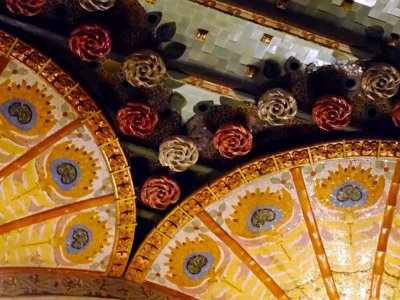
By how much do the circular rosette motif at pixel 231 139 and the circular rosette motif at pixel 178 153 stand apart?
0.19 m

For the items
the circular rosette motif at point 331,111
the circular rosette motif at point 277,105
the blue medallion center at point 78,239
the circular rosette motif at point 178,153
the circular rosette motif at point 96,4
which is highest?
the circular rosette motif at point 331,111

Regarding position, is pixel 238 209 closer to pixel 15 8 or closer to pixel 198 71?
pixel 198 71

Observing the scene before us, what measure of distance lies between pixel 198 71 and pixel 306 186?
126cm

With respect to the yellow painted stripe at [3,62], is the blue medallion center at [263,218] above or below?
above

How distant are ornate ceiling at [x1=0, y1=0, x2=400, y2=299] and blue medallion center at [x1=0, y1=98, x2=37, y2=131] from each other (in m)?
0.01

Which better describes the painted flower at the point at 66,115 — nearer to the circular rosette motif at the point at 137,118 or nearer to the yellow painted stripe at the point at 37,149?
the yellow painted stripe at the point at 37,149

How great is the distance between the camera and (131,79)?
579 cm

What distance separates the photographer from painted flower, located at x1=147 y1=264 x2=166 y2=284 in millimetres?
6523

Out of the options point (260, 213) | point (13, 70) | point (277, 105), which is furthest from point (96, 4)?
point (260, 213)

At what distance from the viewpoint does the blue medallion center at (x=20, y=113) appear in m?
5.94

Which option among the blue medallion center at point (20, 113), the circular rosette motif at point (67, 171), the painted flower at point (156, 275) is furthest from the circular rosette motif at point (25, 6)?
the painted flower at point (156, 275)

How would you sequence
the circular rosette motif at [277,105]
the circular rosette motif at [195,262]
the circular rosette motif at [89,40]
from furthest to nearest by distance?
1. the circular rosette motif at [195,262]
2. the circular rosette motif at [277,105]
3. the circular rosette motif at [89,40]

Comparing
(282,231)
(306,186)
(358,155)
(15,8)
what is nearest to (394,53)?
(358,155)

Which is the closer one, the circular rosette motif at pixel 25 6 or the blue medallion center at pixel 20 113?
the circular rosette motif at pixel 25 6
